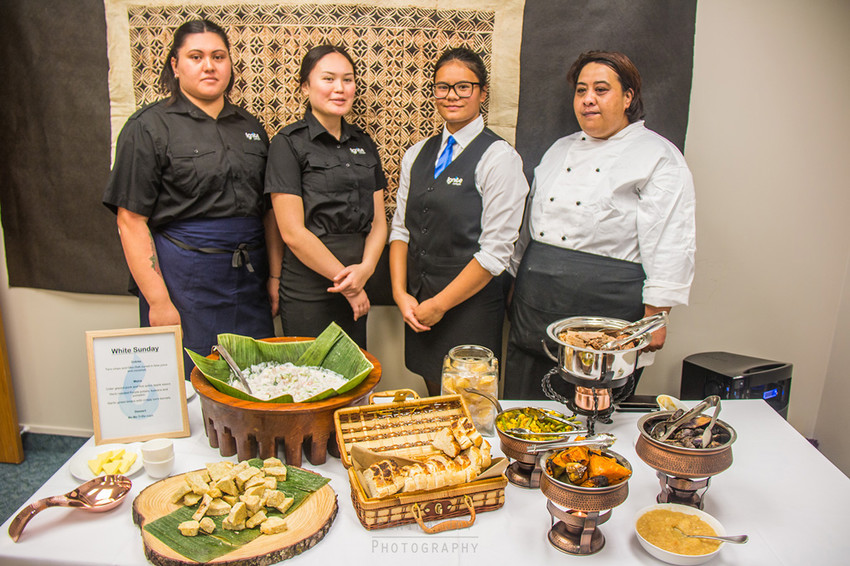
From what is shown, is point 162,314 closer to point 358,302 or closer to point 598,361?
point 358,302

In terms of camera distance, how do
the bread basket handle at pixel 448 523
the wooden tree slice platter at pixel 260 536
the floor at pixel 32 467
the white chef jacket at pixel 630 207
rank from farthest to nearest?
1. the floor at pixel 32 467
2. the white chef jacket at pixel 630 207
3. the bread basket handle at pixel 448 523
4. the wooden tree slice platter at pixel 260 536

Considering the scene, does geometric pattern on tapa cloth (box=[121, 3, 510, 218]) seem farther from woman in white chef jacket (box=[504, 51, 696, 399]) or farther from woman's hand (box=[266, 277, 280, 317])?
woman's hand (box=[266, 277, 280, 317])

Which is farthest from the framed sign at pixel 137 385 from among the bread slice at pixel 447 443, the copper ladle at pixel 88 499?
the bread slice at pixel 447 443

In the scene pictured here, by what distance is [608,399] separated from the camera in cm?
163

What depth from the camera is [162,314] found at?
8.07 ft

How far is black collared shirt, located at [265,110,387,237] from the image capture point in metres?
2.45

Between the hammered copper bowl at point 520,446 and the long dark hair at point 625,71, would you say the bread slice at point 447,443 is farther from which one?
the long dark hair at point 625,71

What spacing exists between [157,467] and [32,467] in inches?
87.8

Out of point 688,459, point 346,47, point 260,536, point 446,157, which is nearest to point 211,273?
point 446,157

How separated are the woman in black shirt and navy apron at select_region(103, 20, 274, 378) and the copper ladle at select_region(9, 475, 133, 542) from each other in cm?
110

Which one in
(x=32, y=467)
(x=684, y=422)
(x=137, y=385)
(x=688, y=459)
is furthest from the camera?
(x=32, y=467)

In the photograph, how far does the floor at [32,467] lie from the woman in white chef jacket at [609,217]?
2.54 meters

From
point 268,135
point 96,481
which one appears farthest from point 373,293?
point 96,481

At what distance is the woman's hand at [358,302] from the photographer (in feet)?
8.59
